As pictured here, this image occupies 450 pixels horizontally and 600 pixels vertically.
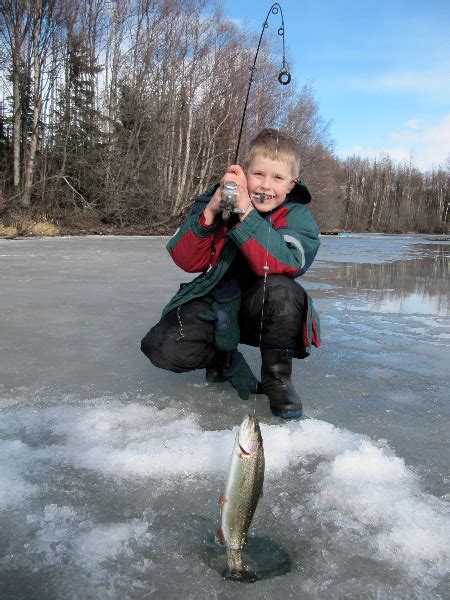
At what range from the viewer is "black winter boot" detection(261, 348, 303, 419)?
2180 millimetres

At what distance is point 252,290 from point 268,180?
1.73 ft

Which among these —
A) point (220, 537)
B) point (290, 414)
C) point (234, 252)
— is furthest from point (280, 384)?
point (220, 537)

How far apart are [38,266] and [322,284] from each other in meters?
4.08

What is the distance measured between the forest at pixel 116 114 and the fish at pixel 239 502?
15164 millimetres

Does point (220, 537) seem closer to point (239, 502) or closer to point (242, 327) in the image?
point (239, 502)

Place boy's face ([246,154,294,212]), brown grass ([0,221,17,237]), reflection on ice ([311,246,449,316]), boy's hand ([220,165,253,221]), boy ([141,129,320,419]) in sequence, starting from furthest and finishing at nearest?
brown grass ([0,221,17,237]) < reflection on ice ([311,246,449,316]) < boy's face ([246,154,294,212]) < boy ([141,129,320,419]) < boy's hand ([220,165,253,221])

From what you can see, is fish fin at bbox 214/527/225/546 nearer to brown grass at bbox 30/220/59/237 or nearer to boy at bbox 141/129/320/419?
boy at bbox 141/129/320/419

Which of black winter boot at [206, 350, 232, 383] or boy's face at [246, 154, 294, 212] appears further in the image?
black winter boot at [206, 350, 232, 383]

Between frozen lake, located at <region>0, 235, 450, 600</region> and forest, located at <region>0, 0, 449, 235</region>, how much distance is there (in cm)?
1385

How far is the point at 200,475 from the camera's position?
5.33 ft

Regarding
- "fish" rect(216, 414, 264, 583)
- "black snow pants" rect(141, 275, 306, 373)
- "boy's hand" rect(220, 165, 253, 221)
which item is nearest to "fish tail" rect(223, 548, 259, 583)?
"fish" rect(216, 414, 264, 583)

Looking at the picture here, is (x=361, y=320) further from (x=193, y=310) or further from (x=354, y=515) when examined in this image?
(x=354, y=515)

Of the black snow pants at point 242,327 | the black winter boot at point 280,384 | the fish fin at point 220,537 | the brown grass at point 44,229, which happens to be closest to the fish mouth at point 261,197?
the black snow pants at point 242,327

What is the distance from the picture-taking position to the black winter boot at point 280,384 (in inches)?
85.8
